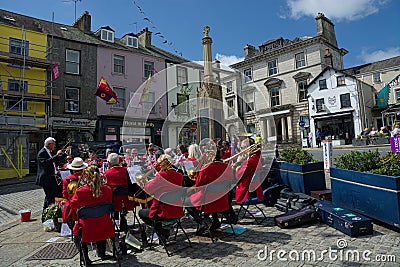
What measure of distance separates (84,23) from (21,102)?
10346 mm

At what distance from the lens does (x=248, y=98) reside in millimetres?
32688

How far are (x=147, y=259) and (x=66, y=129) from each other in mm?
18167

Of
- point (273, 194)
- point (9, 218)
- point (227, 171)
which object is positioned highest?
point (227, 171)

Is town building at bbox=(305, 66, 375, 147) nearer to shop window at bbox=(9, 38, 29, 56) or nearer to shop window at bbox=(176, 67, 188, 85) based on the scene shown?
shop window at bbox=(176, 67, 188, 85)

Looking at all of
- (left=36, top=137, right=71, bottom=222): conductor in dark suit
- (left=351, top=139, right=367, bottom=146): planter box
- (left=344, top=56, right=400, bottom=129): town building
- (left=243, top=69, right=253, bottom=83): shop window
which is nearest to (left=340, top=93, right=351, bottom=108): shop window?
(left=344, top=56, right=400, bottom=129): town building

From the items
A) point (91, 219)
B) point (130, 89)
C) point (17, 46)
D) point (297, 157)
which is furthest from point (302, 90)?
point (91, 219)

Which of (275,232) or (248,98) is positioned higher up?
(248,98)

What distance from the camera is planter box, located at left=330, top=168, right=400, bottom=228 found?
3984 mm

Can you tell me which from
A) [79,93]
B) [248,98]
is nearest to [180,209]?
[79,93]

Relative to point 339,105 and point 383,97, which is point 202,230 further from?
point 383,97

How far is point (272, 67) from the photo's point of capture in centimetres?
3422

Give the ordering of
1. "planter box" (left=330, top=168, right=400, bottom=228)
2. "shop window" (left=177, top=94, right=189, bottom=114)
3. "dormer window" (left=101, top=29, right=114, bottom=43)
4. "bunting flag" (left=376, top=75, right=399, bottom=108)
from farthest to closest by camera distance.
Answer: "bunting flag" (left=376, top=75, right=399, bottom=108)
"dormer window" (left=101, top=29, right=114, bottom=43)
"shop window" (left=177, top=94, right=189, bottom=114)
"planter box" (left=330, top=168, right=400, bottom=228)

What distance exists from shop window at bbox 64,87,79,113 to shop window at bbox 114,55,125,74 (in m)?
4.15

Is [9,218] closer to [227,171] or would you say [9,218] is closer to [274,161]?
[227,171]
